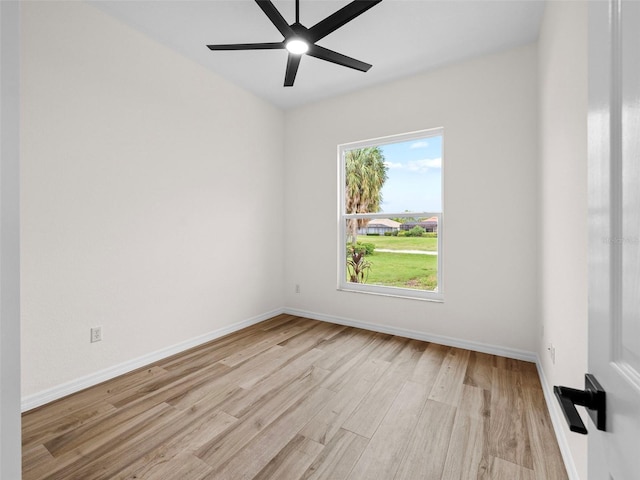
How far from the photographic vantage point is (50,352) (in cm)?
199

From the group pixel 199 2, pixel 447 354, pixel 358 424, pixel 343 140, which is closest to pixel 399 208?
pixel 343 140

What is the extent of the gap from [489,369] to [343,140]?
109 inches

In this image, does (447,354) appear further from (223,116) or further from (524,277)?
(223,116)

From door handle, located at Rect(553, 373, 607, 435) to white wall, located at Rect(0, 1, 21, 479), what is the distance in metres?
1.08

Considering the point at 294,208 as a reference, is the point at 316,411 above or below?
below

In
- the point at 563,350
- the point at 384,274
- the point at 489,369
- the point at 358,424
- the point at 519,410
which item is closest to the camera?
the point at 563,350

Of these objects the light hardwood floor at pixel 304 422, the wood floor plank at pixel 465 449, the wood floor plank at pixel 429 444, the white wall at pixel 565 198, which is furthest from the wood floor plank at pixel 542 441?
the wood floor plank at pixel 429 444

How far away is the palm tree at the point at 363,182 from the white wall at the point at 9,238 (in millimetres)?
3150

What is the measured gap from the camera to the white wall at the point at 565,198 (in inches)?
49.4

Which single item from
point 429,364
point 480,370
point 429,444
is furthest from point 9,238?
point 480,370

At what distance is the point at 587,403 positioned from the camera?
549 mm

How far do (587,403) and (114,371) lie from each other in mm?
2842

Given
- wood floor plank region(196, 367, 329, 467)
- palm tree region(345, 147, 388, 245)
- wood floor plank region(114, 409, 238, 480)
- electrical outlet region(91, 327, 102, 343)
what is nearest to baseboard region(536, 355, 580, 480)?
wood floor plank region(196, 367, 329, 467)

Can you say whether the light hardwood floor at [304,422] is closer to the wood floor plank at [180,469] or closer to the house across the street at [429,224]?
the wood floor plank at [180,469]
